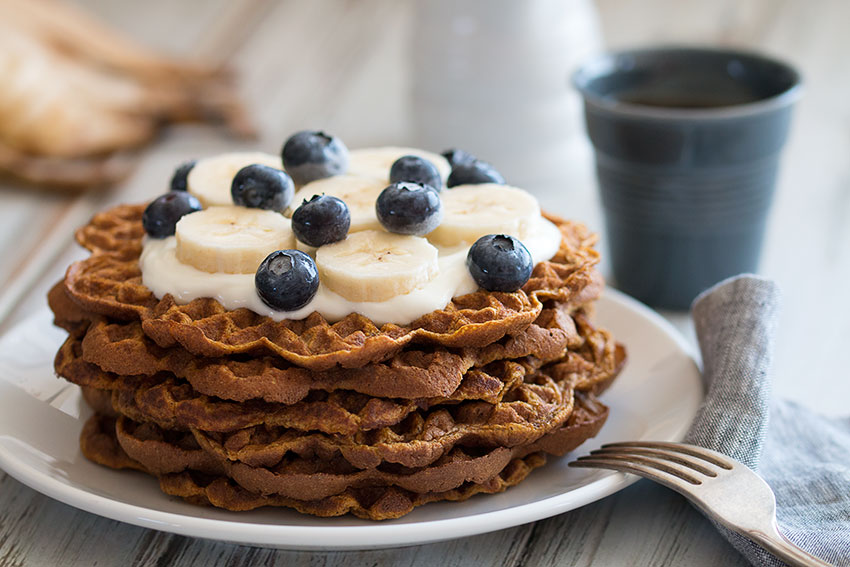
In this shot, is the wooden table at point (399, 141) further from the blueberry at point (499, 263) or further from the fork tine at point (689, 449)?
the blueberry at point (499, 263)

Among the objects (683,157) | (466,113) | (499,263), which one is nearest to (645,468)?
(499,263)

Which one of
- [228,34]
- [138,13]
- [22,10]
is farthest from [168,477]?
[138,13]

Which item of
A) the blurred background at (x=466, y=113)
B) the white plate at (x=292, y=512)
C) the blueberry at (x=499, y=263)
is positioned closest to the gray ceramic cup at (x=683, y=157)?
the blurred background at (x=466, y=113)

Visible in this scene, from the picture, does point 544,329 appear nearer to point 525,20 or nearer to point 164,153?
point 525,20

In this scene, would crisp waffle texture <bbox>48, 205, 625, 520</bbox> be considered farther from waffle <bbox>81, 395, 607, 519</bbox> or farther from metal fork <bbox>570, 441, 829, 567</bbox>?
metal fork <bbox>570, 441, 829, 567</bbox>

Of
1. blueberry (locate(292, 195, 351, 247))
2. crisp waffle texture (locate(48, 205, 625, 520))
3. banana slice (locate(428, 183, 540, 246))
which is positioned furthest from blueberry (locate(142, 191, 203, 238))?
banana slice (locate(428, 183, 540, 246))

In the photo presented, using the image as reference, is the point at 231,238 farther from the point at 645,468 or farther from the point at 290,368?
the point at 645,468
